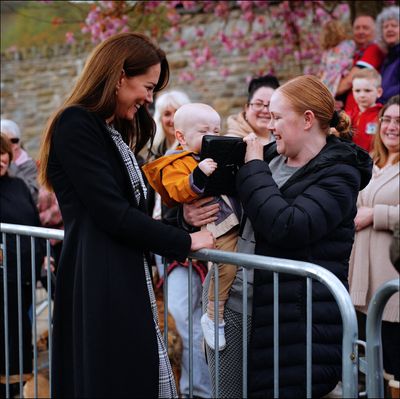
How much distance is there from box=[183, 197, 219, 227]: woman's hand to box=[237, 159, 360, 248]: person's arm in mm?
180

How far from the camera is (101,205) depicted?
2.80m

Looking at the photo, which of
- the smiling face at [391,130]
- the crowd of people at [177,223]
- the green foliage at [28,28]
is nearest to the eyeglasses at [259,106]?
the smiling face at [391,130]

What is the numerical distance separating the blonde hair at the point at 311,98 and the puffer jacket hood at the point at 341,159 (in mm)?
107

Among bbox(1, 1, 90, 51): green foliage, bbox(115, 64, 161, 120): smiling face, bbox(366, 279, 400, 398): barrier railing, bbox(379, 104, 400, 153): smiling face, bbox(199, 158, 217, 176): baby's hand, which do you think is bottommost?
bbox(366, 279, 400, 398): barrier railing

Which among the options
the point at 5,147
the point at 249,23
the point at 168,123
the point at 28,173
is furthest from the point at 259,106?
the point at 249,23

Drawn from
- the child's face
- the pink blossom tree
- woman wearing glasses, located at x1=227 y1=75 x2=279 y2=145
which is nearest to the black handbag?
woman wearing glasses, located at x1=227 y1=75 x2=279 y2=145

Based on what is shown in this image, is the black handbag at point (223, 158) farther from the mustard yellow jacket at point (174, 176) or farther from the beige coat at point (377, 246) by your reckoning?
the beige coat at point (377, 246)

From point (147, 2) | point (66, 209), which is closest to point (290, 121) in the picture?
point (66, 209)

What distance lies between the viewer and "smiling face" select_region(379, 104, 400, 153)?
16.4 feet

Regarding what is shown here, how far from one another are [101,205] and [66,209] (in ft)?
0.70

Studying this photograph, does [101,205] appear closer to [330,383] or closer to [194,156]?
[194,156]

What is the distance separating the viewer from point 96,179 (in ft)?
9.14

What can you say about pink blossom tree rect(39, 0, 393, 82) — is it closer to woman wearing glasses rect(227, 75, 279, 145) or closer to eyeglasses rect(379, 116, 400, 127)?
woman wearing glasses rect(227, 75, 279, 145)

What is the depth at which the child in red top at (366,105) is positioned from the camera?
18.7 feet
